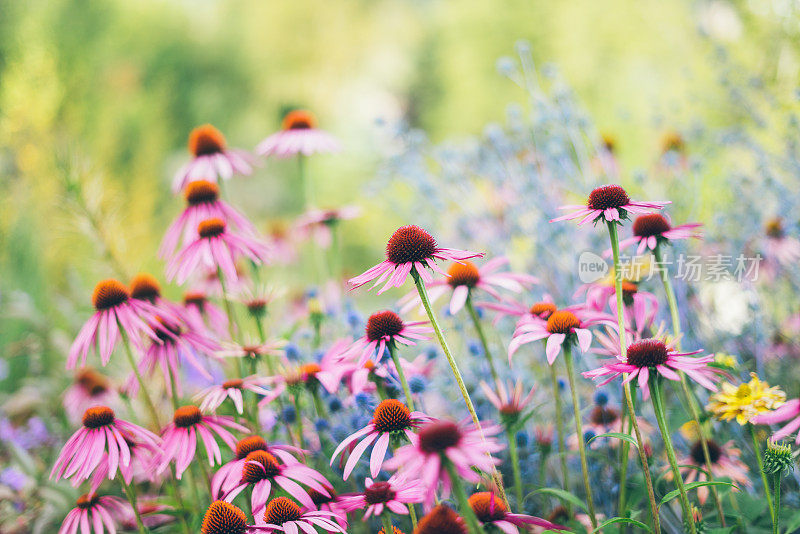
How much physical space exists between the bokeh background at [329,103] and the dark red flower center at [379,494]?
3.52 feet

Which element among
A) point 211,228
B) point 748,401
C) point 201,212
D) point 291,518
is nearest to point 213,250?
point 211,228

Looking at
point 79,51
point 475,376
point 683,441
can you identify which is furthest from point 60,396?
point 79,51

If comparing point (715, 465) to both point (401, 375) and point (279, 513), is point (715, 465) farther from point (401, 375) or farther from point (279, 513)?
point (279, 513)

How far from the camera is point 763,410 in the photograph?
94 cm

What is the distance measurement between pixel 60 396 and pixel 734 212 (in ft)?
7.94

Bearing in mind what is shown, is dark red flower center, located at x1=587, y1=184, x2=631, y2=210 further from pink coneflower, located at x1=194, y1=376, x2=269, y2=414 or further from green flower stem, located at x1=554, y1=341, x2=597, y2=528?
pink coneflower, located at x1=194, y1=376, x2=269, y2=414

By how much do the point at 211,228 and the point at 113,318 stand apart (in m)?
0.27

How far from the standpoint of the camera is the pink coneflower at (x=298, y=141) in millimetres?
1654

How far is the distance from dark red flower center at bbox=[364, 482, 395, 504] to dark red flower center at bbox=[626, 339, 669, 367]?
389mm

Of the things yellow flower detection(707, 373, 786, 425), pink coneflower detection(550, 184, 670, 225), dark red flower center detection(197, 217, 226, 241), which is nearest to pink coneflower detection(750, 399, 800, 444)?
yellow flower detection(707, 373, 786, 425)

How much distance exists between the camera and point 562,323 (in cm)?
89

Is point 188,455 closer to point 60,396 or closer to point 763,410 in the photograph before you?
point 763,410

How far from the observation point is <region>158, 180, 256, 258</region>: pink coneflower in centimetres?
136

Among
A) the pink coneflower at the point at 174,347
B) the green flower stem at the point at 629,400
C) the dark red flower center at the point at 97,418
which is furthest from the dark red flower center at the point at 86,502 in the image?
the green flower stem at the point at 629,400
